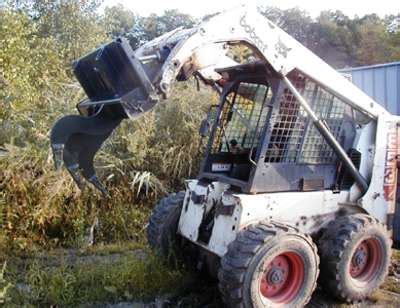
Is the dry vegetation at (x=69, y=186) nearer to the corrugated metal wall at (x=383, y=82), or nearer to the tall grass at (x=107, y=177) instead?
the tall grass at (x=107, y=177)

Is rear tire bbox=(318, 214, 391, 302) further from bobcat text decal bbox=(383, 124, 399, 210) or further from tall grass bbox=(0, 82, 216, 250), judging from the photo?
tall grass bbox=(0, 82, 216, 250)

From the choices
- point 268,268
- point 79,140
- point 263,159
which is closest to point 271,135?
point 263,159

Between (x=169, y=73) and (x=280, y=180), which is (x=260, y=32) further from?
(x=280, y=180)

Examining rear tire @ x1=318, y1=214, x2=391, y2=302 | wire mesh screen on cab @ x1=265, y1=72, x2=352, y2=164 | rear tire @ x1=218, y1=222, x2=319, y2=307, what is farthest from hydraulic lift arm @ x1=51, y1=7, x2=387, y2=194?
rear tire @ x1=318, y1=214, x2=391, y2=302

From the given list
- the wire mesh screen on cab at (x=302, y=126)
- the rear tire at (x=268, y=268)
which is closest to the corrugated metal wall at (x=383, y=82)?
the wire mesh screen on cab at (x=302, y=126)

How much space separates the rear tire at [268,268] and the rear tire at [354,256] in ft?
0.88

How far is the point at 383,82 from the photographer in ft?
26.8

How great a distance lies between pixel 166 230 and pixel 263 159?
1230 mm

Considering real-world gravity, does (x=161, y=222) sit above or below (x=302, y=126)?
below

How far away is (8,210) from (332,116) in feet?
12.9

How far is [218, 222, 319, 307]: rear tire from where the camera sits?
3270mm

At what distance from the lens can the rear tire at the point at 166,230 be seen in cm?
430

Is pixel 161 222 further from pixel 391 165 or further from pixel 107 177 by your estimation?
pixel 391 165

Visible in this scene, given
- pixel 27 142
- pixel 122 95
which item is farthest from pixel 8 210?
pixel 122 95
